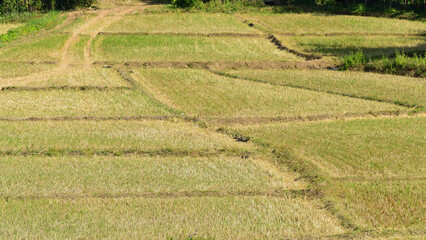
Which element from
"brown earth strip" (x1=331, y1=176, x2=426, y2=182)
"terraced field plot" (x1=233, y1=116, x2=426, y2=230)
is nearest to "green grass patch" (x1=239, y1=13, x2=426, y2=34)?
"terraced field plot" (x1=233, y1=116, x2=426, y2=230)

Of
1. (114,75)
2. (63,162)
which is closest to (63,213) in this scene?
(63,162)

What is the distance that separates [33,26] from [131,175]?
19.2 metres

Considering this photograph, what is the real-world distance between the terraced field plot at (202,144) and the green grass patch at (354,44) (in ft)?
1.41

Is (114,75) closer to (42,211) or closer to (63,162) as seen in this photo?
(63,162)

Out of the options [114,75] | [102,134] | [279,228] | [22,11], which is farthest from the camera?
[22,11]

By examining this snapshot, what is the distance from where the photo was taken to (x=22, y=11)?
104ft

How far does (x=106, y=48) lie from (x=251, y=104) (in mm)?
9971

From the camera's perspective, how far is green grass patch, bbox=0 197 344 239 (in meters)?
8.05

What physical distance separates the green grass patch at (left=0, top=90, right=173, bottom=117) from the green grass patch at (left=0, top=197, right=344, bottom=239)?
583 cm

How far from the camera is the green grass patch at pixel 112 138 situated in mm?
11635

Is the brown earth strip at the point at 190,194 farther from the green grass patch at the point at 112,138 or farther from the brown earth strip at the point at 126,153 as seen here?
the green grass patch at the point at 112,138

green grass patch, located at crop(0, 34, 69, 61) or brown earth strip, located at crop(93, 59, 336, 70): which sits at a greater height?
green grass patch, located at crop(0, 34, 69, 61)

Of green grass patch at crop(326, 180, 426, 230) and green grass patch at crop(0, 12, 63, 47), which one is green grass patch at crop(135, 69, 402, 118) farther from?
green grass patch at crop(0, 12, 63, 47)

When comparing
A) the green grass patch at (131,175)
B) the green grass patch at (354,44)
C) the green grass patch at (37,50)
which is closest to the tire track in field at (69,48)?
the green grass patch at (37,50)
